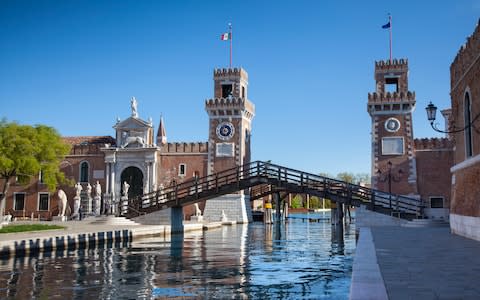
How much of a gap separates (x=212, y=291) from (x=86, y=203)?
36871 millimetres

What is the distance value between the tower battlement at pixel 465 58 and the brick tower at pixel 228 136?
81.6 feet

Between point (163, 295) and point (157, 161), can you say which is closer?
point (163, 295)

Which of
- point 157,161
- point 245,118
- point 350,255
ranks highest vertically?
point 245,118

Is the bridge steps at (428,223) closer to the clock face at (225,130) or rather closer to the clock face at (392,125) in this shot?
the clock face at (392,125)

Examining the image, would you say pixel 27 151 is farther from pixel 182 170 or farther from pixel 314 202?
pixel 314 202

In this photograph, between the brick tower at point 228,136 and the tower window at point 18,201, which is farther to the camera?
the tower window at point 18,201

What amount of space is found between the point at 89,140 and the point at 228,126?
13.4 meters

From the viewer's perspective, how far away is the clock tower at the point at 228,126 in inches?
1738

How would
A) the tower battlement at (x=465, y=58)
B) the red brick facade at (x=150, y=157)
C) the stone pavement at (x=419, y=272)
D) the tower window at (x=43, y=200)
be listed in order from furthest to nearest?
the tower window at (x=43, y=200)
the red brick facade at (x=150, y=157)
the tower battlement at (x=465, y=58)
the stone pavement at (x=419, y=272)

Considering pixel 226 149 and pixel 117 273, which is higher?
pixel 226 149

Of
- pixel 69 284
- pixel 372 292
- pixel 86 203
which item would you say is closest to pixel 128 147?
pixel 86 203

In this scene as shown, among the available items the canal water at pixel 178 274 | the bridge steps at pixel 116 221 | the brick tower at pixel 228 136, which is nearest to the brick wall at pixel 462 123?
the canal water at pixel 178 274

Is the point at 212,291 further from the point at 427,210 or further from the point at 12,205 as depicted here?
the point at 12,205

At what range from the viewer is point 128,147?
44.8 metres
